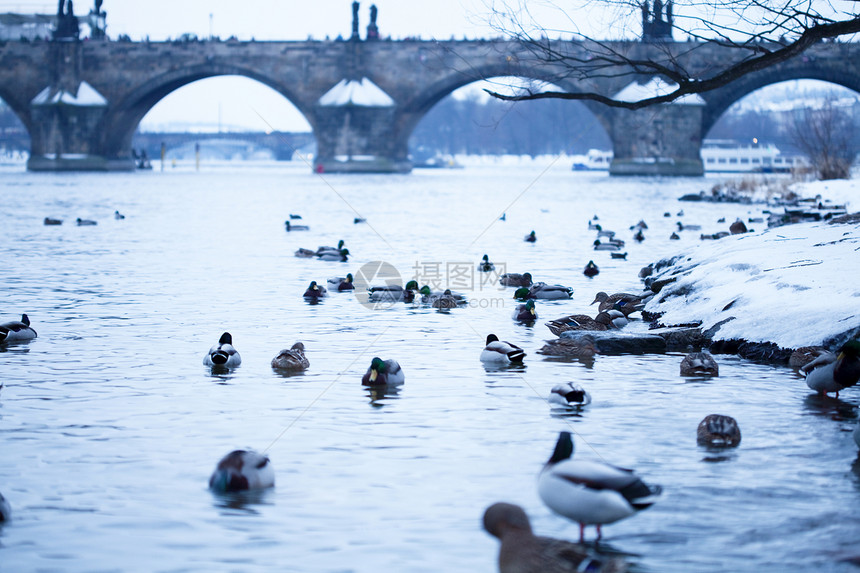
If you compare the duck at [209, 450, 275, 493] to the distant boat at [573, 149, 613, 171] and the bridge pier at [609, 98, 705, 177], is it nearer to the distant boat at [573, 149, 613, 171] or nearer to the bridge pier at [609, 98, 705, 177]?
the bridge pier at [609, 98, 705, 177]

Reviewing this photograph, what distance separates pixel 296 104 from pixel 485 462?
7028cm

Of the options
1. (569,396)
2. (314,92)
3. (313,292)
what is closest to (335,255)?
(313,292)

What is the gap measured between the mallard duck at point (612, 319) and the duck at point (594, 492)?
6562 millimetres

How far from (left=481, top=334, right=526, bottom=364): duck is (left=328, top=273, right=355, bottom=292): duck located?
560 cm

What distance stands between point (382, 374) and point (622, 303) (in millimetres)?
5075

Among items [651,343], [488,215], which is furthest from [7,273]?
[488,215]

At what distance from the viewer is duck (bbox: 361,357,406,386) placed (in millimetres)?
7966

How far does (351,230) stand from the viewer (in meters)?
26.6

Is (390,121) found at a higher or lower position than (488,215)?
higher

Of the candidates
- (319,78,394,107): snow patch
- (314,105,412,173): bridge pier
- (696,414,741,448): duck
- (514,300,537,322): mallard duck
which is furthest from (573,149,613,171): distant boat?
(696,414,741,448): duck

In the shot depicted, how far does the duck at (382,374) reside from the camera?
7.97 meters

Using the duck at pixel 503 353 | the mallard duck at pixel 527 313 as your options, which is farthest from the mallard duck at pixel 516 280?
the duck at pixel 503 353

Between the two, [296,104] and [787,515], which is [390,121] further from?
[787,515]

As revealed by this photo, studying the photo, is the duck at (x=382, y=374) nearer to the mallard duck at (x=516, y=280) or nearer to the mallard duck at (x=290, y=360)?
the mallard duck at (x=290, y=360)
